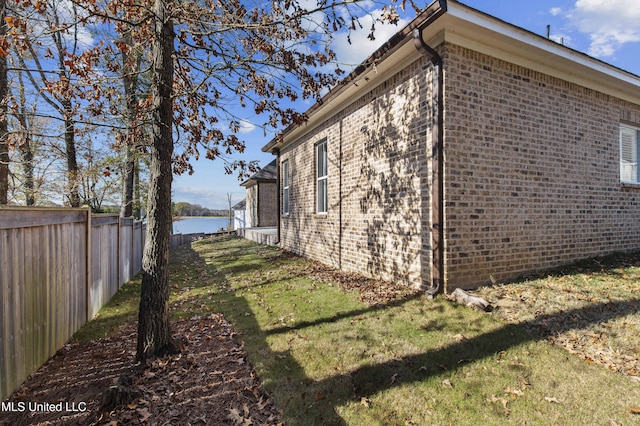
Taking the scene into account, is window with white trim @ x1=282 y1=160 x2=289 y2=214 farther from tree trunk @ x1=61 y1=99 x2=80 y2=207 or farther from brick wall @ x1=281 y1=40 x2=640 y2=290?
tree trunk @ x1=61 y1=99 x2=80 y2=207

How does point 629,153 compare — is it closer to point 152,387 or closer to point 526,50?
point 526,50

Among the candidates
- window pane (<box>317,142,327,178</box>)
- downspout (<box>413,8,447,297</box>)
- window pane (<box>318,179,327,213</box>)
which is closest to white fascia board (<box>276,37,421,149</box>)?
downspout (<box>413,8,447,297</box>)

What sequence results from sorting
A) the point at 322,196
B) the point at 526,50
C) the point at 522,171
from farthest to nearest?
the point at 322,196 < the point at 522,171 < the point at 526,50

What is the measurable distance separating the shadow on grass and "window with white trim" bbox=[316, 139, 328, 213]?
5.25 metres

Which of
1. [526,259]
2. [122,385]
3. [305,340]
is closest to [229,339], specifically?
[305,340]

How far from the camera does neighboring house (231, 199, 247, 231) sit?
99.5 feet

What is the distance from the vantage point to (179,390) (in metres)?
3.02

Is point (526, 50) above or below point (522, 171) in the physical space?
above

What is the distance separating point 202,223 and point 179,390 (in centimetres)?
3308

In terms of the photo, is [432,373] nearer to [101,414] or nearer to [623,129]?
[101,414]

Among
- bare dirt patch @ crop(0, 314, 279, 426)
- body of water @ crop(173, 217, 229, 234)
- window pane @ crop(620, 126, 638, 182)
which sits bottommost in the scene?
bare dirt patch @ crop(0, 314, 279, 426)

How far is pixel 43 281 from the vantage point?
11.4 ft

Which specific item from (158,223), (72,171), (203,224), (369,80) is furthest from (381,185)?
(203,224)

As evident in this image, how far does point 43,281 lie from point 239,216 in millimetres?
29031
